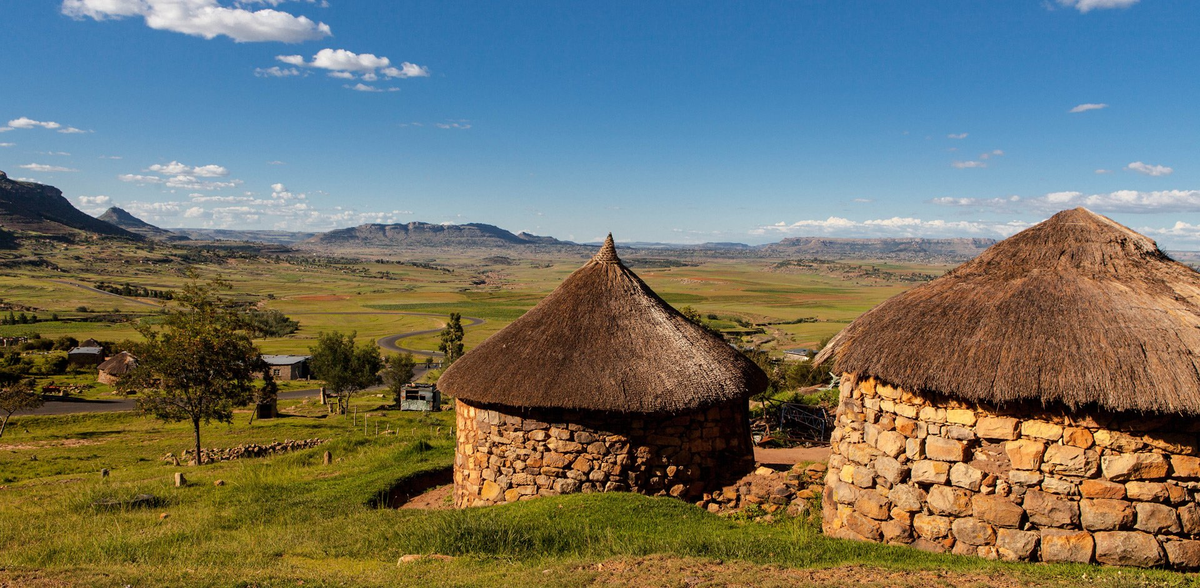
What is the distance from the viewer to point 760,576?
22.7ft

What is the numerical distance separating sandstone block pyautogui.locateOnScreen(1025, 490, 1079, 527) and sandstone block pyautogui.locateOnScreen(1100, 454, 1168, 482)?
51 centimetres

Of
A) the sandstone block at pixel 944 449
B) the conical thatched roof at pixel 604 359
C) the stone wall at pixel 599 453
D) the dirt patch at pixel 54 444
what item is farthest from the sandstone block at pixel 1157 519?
the dirt patch at pixel 54 444

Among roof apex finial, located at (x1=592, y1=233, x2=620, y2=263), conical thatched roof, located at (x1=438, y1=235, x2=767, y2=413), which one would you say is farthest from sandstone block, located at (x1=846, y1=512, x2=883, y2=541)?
roof apex finial, located at (x1=592, y1=233, x2=620, y2=263)

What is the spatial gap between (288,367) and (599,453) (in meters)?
52.9

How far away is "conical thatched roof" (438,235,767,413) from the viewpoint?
36.7 ft

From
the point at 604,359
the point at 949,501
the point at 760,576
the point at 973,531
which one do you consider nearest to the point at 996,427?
the point at 949,501

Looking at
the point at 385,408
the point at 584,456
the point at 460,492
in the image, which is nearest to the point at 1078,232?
the point at 584,456

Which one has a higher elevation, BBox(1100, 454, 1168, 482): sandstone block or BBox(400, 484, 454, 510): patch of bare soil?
BBox(1100, 454, 1168, 482): sandstone block

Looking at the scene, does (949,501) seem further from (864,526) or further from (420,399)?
(420,399)

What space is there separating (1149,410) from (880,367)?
265cm

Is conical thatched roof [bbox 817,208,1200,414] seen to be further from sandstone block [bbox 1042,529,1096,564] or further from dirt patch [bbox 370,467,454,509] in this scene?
dirt patch [bbox 370,467,454,509]

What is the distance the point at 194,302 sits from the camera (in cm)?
2238

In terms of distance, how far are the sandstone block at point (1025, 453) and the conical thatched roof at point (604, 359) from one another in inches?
188

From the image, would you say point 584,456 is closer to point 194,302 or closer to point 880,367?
point 880,367
